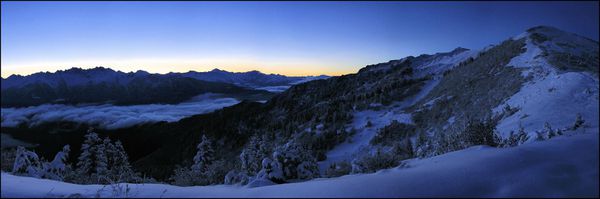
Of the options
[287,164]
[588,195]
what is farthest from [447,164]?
[287,164]

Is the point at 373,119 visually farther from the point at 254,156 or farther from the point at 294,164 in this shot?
the point at 294,164

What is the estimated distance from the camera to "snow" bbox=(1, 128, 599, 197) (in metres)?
5.00

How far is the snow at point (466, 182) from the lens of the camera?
16.4 ft

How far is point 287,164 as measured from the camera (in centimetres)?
899

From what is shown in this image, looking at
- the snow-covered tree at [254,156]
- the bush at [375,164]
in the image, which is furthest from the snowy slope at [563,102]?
the snow-covered tree at [254,156]

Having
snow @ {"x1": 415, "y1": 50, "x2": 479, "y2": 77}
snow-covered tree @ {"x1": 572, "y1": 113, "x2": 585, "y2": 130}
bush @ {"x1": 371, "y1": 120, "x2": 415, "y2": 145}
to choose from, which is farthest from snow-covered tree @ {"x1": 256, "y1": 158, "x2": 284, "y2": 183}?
snow @ {"x1": 415, "y1": 50, "x2": 479, "y2": 77}

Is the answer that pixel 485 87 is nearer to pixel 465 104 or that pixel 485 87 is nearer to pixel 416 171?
pixel 465 104

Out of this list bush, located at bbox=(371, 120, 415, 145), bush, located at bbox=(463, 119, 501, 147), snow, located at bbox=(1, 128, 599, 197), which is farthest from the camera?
bush, located at bbox=(371, 120, 415, 145)

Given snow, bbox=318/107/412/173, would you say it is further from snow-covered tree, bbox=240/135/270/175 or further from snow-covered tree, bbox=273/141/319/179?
snow-covered tree, bbox=273/141/319/179

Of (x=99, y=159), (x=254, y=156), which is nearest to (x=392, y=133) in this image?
(x=254, y=156)

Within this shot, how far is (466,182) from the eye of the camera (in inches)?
207

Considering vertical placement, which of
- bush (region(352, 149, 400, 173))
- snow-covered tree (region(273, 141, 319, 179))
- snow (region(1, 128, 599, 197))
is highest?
snow (region(1, 128, 599, 197))

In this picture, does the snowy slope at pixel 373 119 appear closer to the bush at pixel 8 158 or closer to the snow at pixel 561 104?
the snow at pixel 561 104

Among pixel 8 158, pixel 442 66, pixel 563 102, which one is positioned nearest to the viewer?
pixel 8 158
